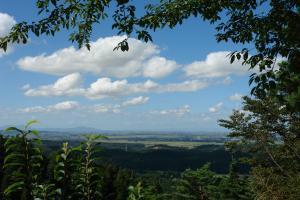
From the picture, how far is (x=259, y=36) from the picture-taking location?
323 inches

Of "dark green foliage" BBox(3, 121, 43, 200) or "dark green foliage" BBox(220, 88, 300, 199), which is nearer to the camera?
"dark green foliage" BBox(3, 121, 43, 200)

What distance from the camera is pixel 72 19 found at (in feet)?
26.2

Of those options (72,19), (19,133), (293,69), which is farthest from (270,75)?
(19,133)

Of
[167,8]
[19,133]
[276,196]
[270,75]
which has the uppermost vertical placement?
[167,8]

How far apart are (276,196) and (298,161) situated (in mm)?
11994

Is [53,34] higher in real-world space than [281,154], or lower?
higher

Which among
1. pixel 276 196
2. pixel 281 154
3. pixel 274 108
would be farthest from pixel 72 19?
pixel 274 108

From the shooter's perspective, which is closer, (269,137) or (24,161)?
(24,161)

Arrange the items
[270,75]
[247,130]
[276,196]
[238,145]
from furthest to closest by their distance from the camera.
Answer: [238,145] → [247,130] → [276,196] → [270,75]

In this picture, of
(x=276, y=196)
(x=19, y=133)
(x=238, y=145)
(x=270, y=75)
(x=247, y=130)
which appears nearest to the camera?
(x=19, y=133)

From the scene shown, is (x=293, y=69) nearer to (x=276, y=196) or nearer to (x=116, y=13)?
(x=116, y=13)

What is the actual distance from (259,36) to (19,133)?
5354mm

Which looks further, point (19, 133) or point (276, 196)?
point (276, 196)

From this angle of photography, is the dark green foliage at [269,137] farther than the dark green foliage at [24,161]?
Yes
